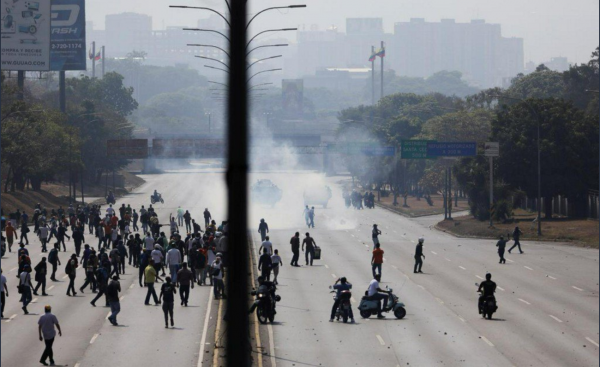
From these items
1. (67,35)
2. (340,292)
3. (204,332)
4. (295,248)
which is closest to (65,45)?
(67,35)

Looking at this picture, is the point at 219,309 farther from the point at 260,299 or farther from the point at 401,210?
the point at 401,210

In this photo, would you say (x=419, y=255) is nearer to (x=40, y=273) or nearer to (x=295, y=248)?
(x=295, y=248)

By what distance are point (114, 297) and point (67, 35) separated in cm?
7534

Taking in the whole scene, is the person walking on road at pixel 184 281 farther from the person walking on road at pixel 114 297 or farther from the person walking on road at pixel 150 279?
the person walking on road at pixel 114 297

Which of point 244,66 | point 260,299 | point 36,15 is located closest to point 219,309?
point 260,299

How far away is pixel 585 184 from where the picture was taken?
6944cm

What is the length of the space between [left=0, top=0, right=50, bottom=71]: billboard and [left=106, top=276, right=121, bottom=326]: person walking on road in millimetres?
50458

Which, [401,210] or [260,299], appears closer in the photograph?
[260,299]

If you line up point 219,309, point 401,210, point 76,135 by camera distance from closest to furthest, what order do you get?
point 219,309 → point 401,210 → point 76,135

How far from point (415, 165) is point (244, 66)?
61015mm

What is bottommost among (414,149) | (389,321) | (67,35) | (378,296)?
(389,321)

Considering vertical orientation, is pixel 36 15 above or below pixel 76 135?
above

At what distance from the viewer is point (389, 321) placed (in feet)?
98.7

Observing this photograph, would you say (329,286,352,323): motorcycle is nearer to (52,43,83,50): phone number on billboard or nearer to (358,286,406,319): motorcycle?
(358,286,406,319): motorcycle
